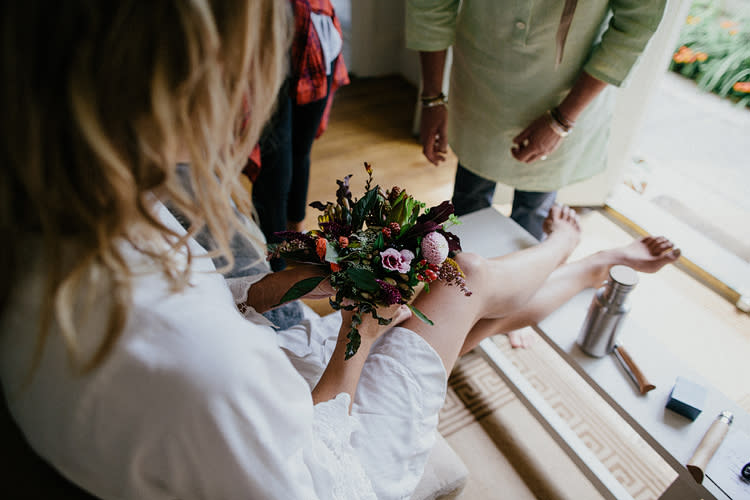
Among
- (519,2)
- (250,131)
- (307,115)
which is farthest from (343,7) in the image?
(250,131)

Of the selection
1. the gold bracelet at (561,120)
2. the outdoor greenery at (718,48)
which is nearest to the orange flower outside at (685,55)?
the outdoor greenery at (718,48)

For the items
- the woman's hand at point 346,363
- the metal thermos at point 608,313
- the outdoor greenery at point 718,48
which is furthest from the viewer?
the outdoor greenery at point 718,48

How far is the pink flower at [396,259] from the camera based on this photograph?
0.86 meters

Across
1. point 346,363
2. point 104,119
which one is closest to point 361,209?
point 346,363

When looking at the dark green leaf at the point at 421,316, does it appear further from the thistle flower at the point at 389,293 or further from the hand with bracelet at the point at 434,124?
the hand with bracelet at the point at 434,124

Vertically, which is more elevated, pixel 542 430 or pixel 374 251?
pixel 374 251

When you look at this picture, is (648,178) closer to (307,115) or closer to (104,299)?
(307,115)

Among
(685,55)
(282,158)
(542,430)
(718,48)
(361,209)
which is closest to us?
(361,209)

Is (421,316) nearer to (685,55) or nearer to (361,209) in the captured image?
(361,209)

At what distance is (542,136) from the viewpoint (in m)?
1.33

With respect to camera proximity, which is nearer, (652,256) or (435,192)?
(652,256)

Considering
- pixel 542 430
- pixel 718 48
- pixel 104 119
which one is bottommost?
pixel 542 430

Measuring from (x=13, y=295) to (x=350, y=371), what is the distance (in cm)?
52

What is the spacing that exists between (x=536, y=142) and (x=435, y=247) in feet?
2.16
